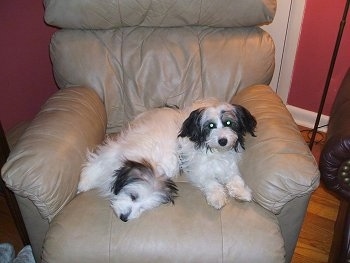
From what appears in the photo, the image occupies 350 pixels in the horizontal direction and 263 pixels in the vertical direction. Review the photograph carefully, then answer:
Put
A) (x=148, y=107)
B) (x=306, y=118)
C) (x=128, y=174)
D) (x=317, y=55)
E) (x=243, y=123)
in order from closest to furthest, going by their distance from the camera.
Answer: (x=128, y=174)
(x=243, y=123)
(x=148, y=107)
(x=317, y=55)
(x=306, y=118)

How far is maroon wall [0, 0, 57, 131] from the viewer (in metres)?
2.07

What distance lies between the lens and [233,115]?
163cm

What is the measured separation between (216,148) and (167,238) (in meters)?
0.46

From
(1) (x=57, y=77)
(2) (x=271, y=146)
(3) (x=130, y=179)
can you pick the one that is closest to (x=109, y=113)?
(1) (x=57, y=77)

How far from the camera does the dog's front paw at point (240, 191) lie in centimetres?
155

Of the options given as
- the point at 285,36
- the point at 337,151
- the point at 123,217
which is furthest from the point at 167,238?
the point at 285,36

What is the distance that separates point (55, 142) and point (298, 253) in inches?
54.0

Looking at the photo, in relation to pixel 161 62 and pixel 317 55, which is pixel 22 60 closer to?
pixel 161 62

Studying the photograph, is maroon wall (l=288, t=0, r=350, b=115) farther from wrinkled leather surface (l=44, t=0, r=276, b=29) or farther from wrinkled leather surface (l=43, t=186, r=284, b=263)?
wrinkled leather surface (l=43, t=186, r=284, b=263)

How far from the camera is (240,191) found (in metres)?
1.56

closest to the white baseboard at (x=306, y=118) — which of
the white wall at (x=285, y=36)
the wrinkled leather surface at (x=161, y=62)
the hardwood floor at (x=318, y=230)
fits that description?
the white wall at (x=285, y=36)

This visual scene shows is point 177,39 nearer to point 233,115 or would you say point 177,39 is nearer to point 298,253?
point 233,115

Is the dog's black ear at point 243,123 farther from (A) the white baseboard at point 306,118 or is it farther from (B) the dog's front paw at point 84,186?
(A) the white baseboard at point 306,118

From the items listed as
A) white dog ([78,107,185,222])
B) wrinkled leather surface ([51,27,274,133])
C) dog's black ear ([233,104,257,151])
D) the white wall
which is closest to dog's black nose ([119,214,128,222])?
white dog ([78,107,185,222])
